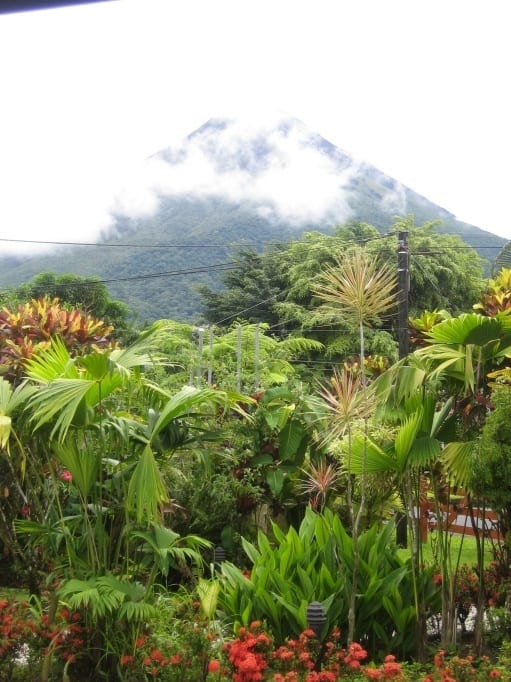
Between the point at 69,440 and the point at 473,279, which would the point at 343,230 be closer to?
the point at 473,279

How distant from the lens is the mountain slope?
3631 cm

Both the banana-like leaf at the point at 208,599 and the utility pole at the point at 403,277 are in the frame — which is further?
the utility pole at the point at 403,277

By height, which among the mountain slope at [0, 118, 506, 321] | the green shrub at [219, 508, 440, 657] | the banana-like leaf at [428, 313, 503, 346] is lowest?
the green shrub at [219, 508, 440, 657]

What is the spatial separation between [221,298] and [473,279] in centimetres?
827

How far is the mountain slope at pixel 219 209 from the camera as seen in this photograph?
119 ft

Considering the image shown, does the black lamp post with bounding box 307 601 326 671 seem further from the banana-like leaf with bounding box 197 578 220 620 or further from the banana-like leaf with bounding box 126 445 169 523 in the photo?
the banana-like leaf with bounding box 126 445 169 523

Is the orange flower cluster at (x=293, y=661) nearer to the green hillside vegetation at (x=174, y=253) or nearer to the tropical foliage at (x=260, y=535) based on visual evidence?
the tropical foliage at (x=260, y=535)

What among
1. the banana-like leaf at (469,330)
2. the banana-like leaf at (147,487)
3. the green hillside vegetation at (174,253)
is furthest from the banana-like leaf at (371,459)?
the green hillside vegetation at (174,253)

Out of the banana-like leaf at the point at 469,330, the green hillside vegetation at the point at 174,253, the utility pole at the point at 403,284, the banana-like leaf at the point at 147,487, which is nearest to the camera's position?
the banana-like leaf at the point at 147,487

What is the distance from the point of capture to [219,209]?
168 ft

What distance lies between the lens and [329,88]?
1.51 m

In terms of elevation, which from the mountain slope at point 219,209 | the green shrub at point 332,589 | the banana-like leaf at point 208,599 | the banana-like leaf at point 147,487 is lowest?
the green shrub at point 332,589

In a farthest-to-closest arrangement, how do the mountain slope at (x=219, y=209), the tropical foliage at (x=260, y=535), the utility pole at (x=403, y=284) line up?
the mountain slope at (x=219, y=209), the utility pole at (x=403, y=284), the tropical foliage at (x=260, y=535)

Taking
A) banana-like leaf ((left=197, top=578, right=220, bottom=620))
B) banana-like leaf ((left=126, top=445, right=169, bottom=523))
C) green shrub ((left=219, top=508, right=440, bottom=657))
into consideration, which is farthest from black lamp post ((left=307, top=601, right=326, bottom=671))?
banana-like leaf ((left=126, top=445, right=169, bottom=523))
